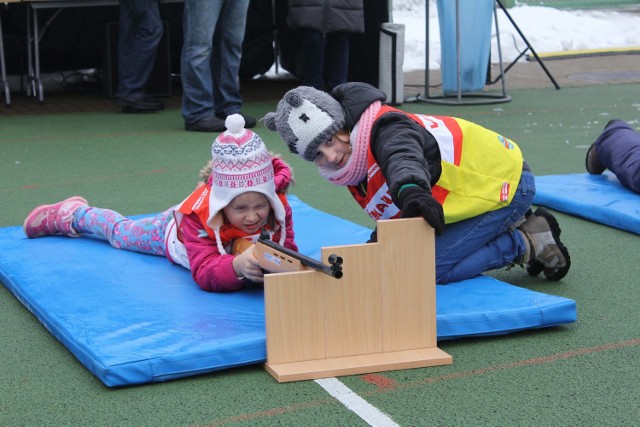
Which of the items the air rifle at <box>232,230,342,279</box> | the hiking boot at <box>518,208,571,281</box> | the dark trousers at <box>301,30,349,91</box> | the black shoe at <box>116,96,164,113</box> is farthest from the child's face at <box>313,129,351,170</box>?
the black shoe at <box>116,96,164,113</box>

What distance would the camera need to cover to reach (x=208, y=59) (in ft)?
24.7

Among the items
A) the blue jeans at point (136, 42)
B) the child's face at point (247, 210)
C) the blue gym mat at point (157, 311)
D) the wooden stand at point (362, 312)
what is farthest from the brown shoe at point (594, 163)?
the blue jeans at point (136, 42)

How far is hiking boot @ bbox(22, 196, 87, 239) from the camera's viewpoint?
429cm

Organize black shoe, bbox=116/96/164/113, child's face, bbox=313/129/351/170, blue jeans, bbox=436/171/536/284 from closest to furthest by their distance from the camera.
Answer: child's face, bbox=313/129/351/170, blue jeans, bbox=436/171/536/284, black shoe, bbox=116/96/164/113

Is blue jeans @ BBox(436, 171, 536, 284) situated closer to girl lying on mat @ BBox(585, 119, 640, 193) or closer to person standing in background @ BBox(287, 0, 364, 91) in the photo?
girl lying on mat @ BBox(585, 119, 640, 193)

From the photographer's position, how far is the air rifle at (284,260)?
2824 mm

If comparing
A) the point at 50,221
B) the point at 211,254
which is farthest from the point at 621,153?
the point at 50,221

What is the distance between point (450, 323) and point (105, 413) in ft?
3.60

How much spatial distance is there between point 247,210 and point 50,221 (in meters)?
1.22

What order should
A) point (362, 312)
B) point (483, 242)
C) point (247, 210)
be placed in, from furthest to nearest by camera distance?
point (483, 242), point (247, 210), point (362, 312)

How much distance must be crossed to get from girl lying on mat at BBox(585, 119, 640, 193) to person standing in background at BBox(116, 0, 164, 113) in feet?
14.7

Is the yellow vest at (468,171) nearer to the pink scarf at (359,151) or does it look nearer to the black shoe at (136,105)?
the pink scarf at (359,151)

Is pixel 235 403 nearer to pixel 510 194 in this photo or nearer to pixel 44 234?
pixel 510 194

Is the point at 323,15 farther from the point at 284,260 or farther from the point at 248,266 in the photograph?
the point at 284,260
